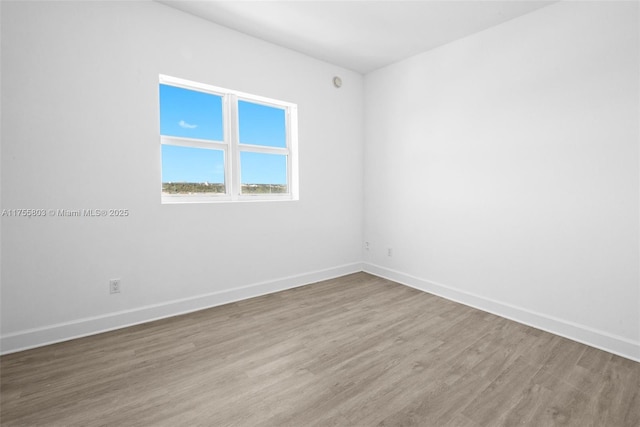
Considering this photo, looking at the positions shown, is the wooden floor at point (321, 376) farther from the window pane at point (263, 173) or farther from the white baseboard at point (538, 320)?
the window pane at point (263, 173)

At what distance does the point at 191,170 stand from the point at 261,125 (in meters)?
1.03

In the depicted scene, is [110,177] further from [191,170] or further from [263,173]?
[263,173]

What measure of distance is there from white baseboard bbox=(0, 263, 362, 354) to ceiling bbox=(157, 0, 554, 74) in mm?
2820

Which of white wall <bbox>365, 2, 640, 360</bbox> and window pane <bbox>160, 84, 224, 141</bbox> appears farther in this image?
window pane <bbox>160, 84, 224, 141</bbox>

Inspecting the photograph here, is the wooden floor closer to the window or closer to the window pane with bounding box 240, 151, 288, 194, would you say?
the window

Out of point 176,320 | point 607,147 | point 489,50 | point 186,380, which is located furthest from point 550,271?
point 176,320

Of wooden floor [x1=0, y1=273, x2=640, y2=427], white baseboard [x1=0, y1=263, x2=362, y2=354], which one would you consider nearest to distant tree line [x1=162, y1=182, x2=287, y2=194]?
white baseboard [x1=0, y1=263, x2=362, y2=354]

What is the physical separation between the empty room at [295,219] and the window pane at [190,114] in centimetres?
2

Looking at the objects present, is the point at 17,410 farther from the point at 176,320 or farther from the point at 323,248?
the point at 323,248

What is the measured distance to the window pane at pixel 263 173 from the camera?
3.41 m

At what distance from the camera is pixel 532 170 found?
8.68ft

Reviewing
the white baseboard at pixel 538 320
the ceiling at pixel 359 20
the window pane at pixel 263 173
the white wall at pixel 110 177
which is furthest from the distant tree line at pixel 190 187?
the white baseboard at pixel 538 320

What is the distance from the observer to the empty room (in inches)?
71.3

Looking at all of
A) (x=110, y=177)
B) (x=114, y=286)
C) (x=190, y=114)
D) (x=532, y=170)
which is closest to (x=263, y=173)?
(x=190, y=114)
